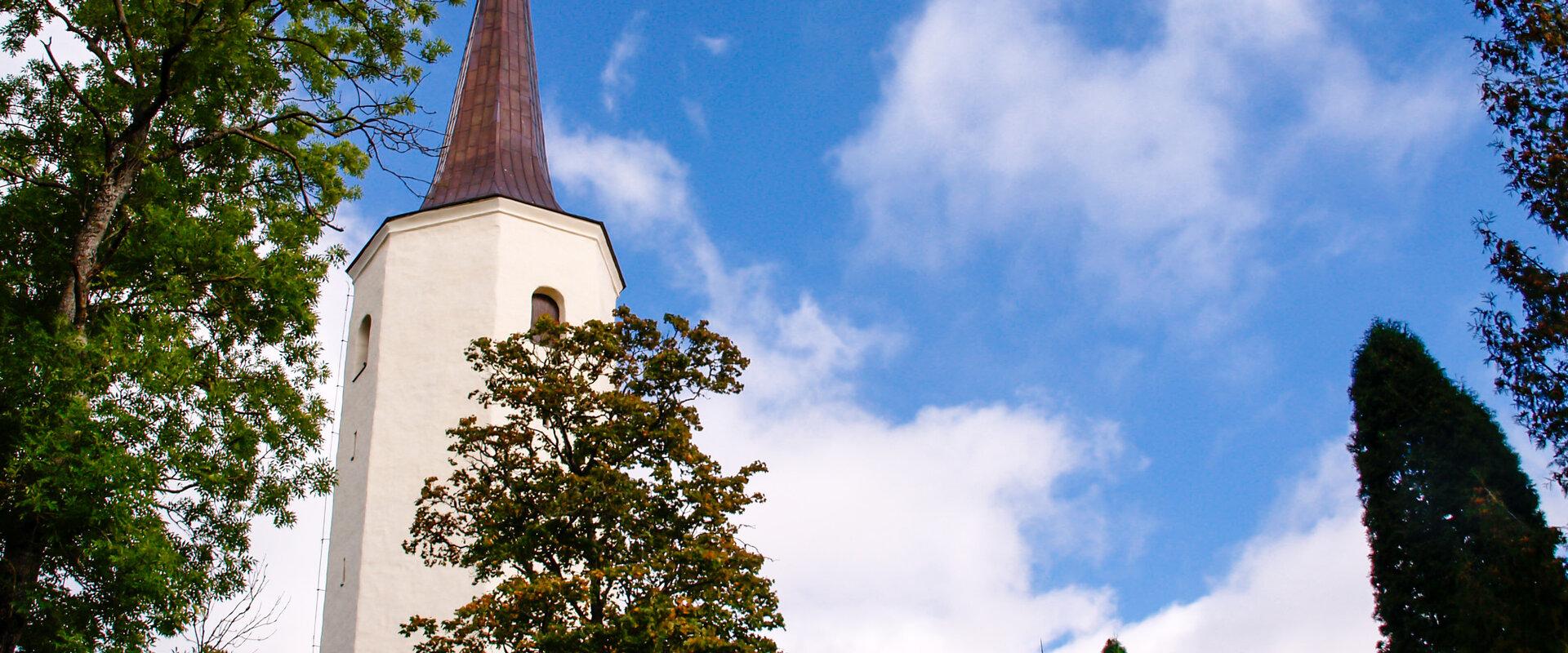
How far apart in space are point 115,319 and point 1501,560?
607 inches

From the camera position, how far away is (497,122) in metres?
25.2

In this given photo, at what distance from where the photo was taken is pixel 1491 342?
563 inches

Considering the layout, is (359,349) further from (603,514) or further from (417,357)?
(603,514)

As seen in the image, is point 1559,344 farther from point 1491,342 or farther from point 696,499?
point 696,499

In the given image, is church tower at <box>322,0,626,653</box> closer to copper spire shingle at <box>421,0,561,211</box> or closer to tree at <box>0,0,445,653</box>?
copper spire shingle at <box>421,0,561,211</box>

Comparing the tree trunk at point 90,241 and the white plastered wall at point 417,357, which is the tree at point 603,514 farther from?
the white plastered wall at point 417,357

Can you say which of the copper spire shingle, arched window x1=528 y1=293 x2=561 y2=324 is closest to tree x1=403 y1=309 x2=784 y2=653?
arched window x1=528 y1=293 x2=561 y2=324

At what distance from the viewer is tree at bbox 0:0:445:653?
1065cm

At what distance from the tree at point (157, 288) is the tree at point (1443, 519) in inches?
534

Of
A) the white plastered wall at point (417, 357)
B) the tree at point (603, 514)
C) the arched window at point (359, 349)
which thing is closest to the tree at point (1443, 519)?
the tree at point (603, 514)

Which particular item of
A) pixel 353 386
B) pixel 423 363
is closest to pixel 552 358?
pixel 423 363

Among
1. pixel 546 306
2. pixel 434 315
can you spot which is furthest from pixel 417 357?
pixel 546 306

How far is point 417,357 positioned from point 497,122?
5568 mm

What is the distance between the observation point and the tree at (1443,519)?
52.7 feet
